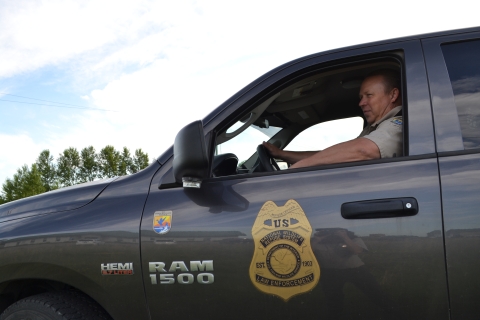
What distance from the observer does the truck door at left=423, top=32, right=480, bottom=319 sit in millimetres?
1665

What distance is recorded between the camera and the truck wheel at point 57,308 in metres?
2.12

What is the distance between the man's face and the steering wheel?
2.02 feet

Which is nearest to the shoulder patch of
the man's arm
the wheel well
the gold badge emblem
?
the man's arm

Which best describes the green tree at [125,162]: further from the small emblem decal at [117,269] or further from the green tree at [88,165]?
the small emblem decal at [117,269]

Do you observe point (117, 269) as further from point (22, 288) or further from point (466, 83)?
point (466, 83)

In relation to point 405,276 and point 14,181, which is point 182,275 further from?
point 14,181

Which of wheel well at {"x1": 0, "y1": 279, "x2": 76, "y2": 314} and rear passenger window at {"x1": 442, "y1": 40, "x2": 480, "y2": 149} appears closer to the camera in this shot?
rear passenger window at {"x1": 442, "y1": 40, "x2": 480, "y2": 149}

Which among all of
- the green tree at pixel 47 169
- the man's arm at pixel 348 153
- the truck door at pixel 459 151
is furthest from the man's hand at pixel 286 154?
the green tree at pixel 47 169

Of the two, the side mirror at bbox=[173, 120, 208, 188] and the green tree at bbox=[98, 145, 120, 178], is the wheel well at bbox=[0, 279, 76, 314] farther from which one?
the green tree at bbox=[98, 145, 120, 178]

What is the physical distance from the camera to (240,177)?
2027mm

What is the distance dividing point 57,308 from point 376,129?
173 cm

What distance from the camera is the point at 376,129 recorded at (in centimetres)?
227

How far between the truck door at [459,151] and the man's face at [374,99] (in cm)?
50

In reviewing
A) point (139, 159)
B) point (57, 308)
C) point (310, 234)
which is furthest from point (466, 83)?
point (139, 159)
